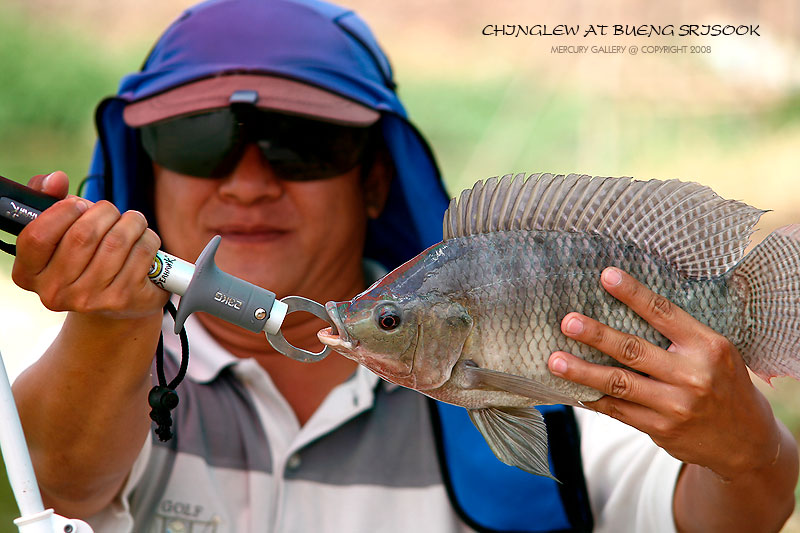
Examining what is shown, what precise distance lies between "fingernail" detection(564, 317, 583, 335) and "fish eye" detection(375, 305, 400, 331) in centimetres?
24

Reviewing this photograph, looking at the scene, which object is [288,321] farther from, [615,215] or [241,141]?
[615,215]

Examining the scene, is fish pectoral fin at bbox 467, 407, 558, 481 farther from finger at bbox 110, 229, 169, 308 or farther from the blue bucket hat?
the blue bucket hat

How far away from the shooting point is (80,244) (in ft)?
3.52

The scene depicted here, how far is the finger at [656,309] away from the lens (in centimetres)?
111

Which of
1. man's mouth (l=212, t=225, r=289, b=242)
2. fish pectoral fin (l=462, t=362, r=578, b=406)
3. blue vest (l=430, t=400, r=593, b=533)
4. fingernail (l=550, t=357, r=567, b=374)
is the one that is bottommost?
blue vest (l=430, t=400, r=593, b=533)

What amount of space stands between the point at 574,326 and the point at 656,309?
135mm

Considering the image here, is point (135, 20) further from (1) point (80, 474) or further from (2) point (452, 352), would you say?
(2) point (452, 352)

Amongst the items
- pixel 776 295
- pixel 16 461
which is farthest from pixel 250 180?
pixel 776 295

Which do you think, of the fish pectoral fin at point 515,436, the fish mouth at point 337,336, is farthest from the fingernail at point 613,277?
the fish mouth at point 337,336

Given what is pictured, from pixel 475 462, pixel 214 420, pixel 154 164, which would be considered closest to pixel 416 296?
pixel 475 462

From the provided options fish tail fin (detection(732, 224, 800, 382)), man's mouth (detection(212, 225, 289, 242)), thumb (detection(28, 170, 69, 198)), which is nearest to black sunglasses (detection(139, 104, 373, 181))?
man's mouth (detection(212, 225, 289, 242))

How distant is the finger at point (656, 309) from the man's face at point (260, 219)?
0.94 metres

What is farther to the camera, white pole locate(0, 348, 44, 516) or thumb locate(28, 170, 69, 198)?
thumb locate(28, 170, 69, 198)

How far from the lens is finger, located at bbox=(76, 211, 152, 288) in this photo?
108 centimetres
